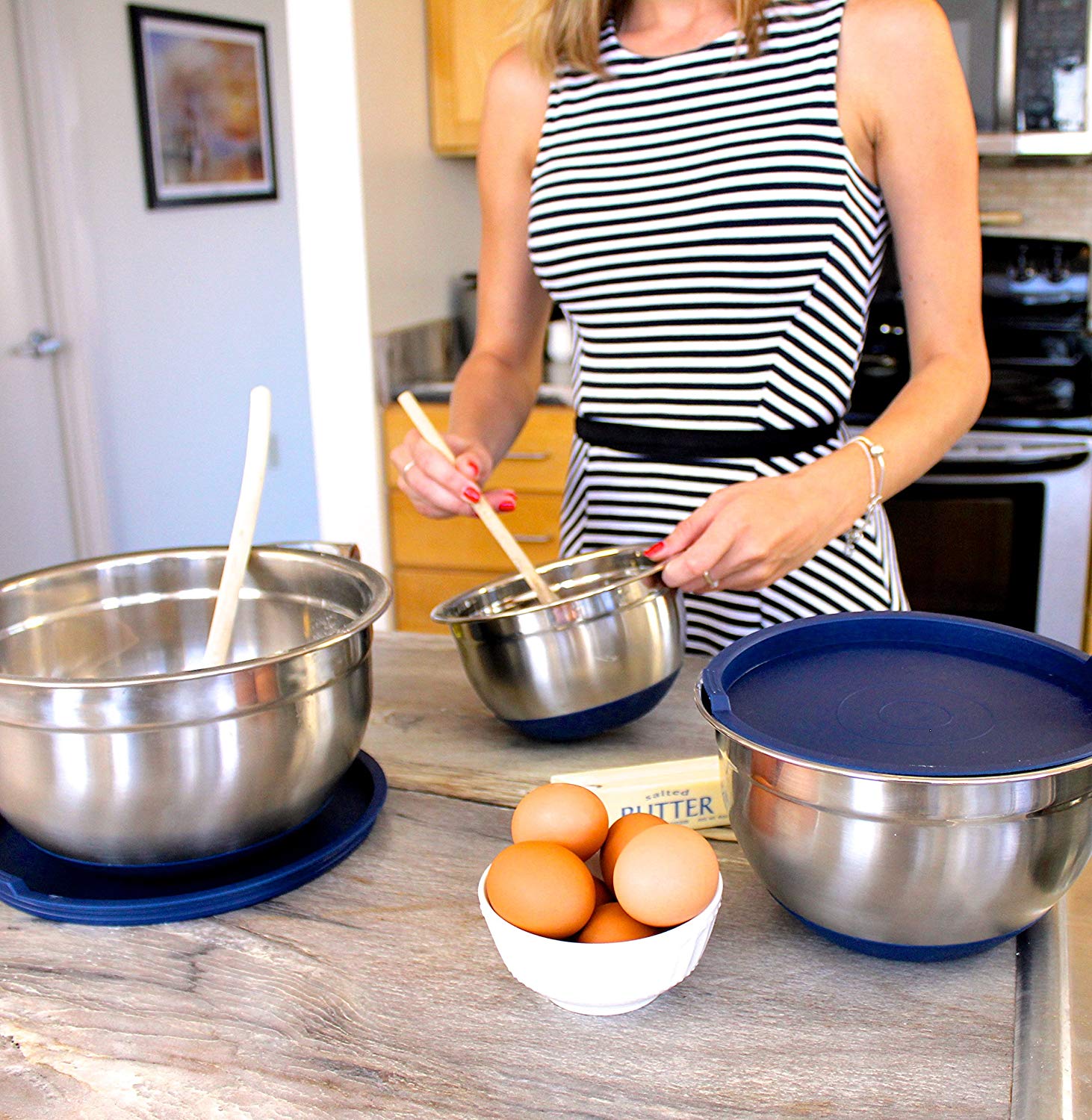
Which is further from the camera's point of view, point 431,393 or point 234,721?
point 431,393

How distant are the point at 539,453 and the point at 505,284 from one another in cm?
109

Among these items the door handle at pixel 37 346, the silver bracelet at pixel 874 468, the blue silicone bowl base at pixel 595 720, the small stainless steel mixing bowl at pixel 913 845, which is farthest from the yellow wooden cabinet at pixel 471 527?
the small stainless steel mixing bowl at pixel 913 845

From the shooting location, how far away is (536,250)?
1.45 m

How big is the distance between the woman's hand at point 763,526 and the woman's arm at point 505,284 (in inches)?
14.7

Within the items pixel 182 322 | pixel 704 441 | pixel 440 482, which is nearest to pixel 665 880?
pixel 440 482

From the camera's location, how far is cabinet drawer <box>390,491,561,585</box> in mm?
2652

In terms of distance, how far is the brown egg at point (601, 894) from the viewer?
2.19 ft

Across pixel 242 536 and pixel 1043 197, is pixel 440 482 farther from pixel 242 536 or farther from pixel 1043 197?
pixel 1043 197

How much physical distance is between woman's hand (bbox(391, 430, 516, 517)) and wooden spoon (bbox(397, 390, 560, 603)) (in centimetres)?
1

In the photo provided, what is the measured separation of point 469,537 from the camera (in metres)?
Result: 2.70

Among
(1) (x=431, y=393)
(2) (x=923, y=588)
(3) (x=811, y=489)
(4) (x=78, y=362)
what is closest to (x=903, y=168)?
(3) (x=811, y=489)

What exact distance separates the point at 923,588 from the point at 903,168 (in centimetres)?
145

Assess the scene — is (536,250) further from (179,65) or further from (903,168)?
Answer: (179,65)

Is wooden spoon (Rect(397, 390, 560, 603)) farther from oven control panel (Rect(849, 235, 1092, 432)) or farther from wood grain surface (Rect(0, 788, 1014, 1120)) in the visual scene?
oven control panel (Rect(849, 235, 1092, 432))
